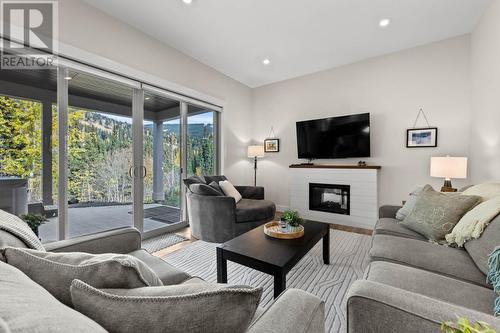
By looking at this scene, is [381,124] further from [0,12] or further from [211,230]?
[0,12]

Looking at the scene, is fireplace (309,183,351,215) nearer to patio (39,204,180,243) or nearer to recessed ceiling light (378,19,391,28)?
recessed ceiling light (378,19,391,28)

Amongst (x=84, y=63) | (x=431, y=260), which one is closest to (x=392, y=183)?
(x=431, y=260)

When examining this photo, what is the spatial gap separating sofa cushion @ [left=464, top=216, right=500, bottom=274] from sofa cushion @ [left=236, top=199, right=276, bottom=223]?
2.06m

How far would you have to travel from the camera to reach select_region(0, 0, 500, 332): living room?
667mm

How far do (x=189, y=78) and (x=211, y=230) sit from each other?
96.3 inches

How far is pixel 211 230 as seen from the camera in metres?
2.91

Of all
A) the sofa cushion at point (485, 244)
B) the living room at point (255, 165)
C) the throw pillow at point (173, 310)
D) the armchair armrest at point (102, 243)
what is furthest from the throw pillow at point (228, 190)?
the throw pillow at point (173, 310)

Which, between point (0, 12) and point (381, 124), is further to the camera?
point (381, 124)

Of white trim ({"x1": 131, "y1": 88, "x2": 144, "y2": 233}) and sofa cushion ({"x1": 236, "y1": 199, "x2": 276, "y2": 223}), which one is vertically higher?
white trim ({"x1": 131, "y1": 88, "x2": 144, "y2": 233})

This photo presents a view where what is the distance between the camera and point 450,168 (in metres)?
2.69

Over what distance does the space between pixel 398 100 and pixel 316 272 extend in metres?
3.02

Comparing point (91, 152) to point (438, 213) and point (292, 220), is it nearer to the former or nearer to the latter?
point (292, 220)

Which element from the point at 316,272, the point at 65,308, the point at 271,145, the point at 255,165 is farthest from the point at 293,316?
the point at 271,145

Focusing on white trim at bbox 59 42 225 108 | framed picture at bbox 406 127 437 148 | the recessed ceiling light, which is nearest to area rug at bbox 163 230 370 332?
framed picture at bbox 406 127 437 148
